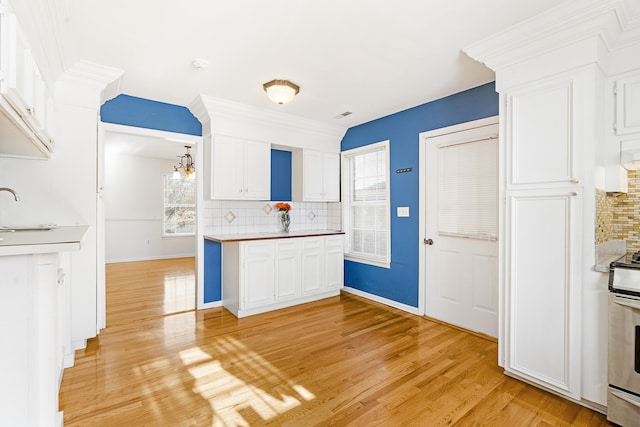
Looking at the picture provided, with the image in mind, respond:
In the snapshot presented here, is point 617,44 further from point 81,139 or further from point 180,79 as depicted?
point 81,139

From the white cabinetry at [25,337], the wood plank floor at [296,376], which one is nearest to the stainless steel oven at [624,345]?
the wood plank floor at [296,376]

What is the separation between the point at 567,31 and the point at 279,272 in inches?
136

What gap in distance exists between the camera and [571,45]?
2.00 m

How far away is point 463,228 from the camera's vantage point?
10.8ft

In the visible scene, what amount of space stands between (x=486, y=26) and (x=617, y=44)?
2.83ft

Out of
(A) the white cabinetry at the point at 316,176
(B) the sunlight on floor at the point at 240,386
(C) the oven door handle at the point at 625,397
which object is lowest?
(B) the sunlight on floor at the point at 240,386

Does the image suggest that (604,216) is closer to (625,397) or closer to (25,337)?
(625,397)

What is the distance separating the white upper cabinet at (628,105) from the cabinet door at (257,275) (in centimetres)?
335

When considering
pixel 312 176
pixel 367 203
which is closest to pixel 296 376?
pixel 367 203

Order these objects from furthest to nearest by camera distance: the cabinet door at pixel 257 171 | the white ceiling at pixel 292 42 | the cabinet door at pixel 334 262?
the cabinet door at pixel 334 262 → the cabinet door at pixel 257 171 → the white ceiling at pixel 292 42

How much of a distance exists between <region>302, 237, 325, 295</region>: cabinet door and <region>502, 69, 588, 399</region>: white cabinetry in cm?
243

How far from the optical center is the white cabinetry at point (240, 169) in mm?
3789

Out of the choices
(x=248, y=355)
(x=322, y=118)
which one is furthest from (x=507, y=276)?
(x=322, y=118)

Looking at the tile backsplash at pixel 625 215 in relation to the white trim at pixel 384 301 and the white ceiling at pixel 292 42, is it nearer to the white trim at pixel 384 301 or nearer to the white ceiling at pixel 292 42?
the white ceiling at pixel 292 42
